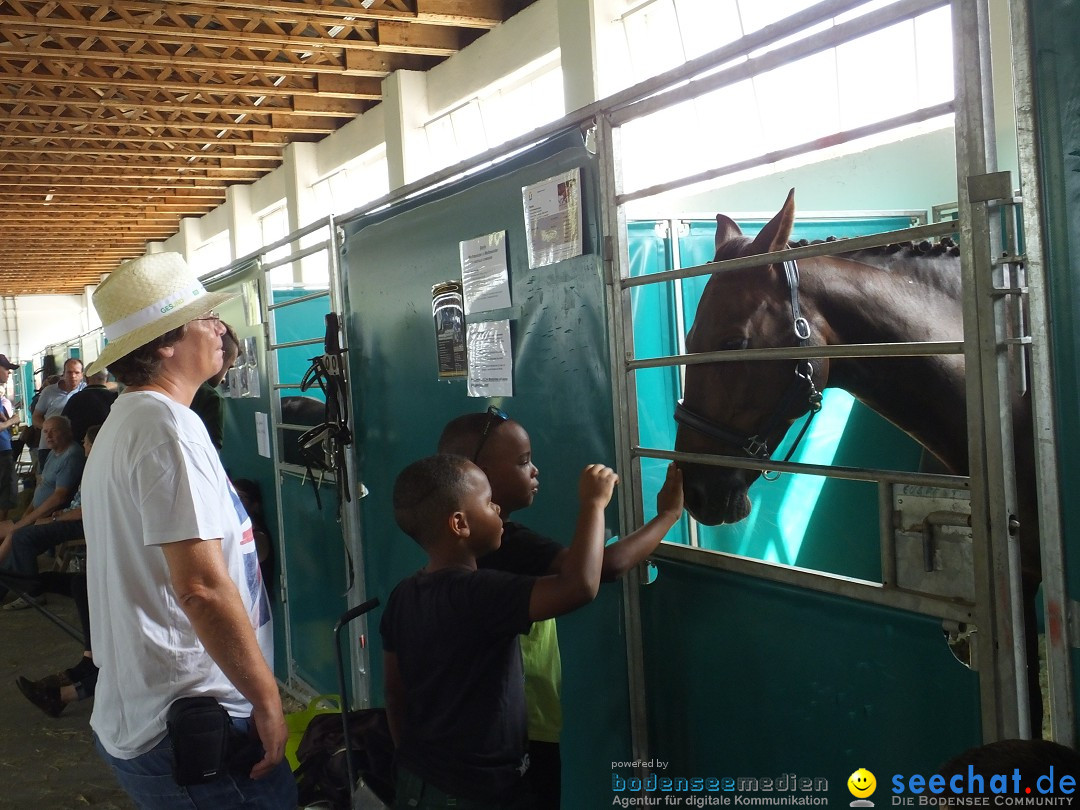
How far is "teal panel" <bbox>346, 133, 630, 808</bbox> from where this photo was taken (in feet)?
6.80

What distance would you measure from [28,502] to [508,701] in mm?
7118

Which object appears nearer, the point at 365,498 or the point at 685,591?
the point at 685,591

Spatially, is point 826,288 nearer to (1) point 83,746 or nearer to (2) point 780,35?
(2) point 780,35

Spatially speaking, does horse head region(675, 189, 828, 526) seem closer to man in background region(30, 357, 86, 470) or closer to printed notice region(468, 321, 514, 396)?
printed notice region(468, 321, 514, 396)

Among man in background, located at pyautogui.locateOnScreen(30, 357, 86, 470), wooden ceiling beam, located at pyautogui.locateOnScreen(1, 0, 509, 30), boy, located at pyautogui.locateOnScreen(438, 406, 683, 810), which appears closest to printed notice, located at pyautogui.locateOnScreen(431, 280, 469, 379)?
boy, located at pyautogui.locateOnScreen(438, 406, 683, 810)

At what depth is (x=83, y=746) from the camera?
3904mm

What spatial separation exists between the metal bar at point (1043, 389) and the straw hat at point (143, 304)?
1519 millimetres

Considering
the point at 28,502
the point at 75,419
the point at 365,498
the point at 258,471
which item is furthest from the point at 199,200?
the point at 365,498

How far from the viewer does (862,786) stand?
1.56 m

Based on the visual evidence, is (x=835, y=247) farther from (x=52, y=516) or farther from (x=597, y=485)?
(x=52, y=516)

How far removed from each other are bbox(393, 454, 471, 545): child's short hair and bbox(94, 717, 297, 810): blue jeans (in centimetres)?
50

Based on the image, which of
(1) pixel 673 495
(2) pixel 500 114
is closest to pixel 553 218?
(1) pixel 673 495

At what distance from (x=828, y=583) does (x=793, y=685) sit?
0.81 ft

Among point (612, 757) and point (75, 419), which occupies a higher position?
point (75, 419)
